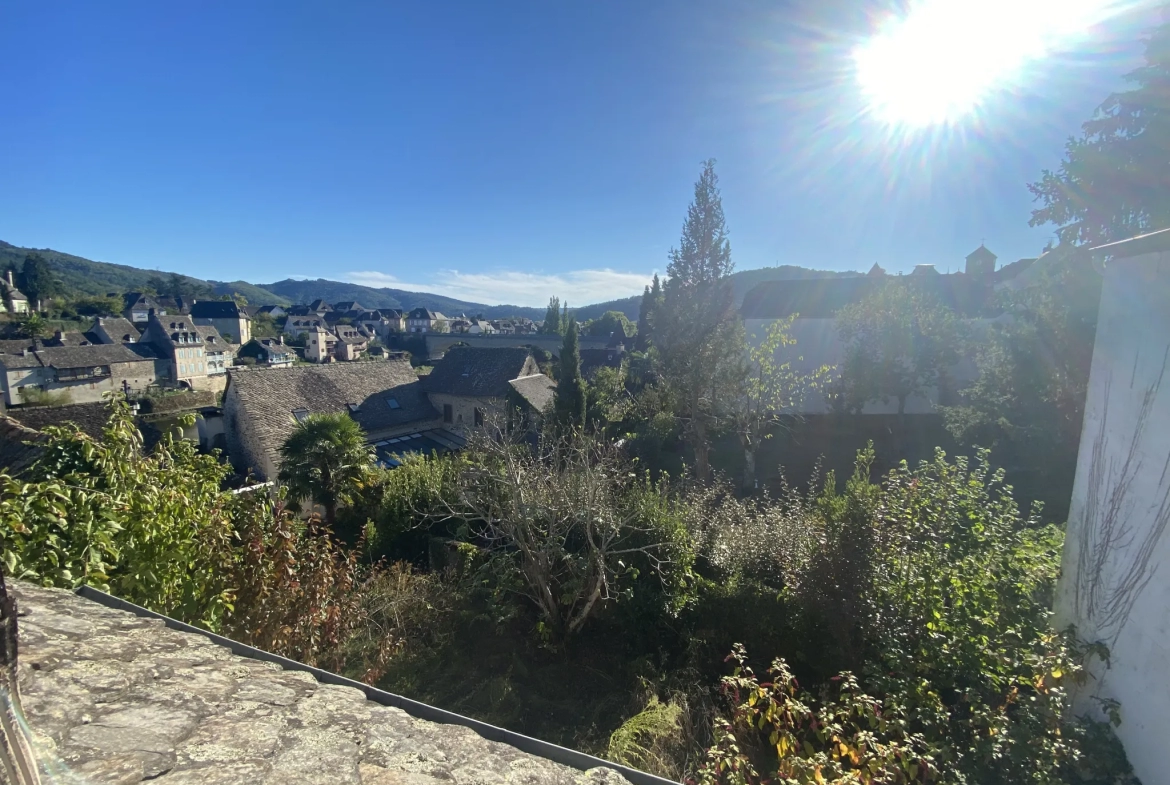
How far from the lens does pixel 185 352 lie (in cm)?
5316

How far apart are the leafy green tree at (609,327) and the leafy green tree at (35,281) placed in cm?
9426

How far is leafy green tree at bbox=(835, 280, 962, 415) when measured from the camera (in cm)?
1862

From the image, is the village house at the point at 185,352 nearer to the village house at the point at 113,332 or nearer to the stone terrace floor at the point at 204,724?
the village house at the point at 113,332

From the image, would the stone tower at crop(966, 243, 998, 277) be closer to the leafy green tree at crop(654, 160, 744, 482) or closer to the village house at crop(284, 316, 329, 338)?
the leafy green tree at crop(654, 160, 744, 482)

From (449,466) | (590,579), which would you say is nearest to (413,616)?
(590,579)

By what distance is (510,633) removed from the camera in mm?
8242

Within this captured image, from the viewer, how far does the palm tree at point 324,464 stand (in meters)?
11.4

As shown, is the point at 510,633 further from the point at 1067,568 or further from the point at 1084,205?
the point at 1084,205

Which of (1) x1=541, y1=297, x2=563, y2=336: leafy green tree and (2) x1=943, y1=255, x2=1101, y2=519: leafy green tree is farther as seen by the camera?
(1) x1=541, y1=297, x2=563, y2=336: leafy green tree

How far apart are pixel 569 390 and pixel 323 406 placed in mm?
10588

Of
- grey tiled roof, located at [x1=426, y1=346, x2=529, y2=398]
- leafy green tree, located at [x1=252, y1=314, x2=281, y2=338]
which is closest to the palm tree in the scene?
grey tiled roof, located at [x1=426, y1=346, x2=529, y2=398]

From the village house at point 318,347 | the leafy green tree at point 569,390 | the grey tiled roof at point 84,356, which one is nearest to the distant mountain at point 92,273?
the village house at point 318,347

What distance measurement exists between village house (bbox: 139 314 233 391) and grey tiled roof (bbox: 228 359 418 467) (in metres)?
37.0

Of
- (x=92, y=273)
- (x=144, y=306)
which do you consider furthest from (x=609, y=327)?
(x=92, y=273)
